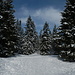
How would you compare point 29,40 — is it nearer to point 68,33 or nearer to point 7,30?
point 7,30

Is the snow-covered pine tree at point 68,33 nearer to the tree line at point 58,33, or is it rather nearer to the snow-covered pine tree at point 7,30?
the tree line at point 58,33

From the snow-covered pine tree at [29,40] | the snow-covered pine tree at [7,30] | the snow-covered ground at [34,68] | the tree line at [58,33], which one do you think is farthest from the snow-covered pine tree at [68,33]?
the snow-covered pine tree at [29,40]

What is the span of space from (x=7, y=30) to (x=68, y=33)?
10.1 metres

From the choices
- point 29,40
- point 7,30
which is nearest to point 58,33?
point 7,30

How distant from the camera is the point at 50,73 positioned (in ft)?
33.8

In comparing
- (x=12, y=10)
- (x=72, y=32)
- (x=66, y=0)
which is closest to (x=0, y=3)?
(x=12, y=10)

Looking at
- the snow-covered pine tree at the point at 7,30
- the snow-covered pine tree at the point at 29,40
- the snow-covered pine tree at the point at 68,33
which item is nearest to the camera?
the snow-covered pine tree at the point at 68,33

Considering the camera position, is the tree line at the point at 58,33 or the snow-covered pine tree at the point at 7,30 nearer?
the tree line at the point at 58,33

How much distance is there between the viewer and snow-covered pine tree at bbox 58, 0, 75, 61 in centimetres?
1375

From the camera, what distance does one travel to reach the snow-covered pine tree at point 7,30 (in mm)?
16141

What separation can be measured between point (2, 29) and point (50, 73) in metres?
10.8

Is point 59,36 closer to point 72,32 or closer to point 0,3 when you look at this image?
point 72,32

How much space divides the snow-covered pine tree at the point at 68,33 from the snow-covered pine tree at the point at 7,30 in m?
8.30

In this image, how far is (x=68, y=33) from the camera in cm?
1401
